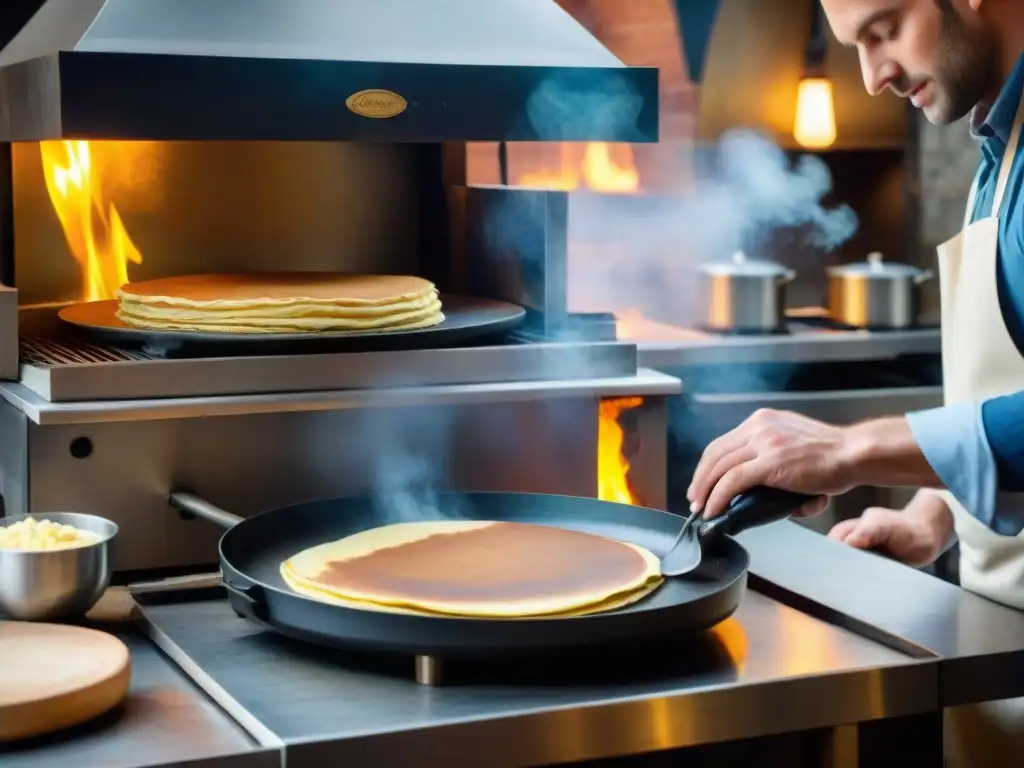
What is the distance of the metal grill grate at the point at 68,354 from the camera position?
5.80 ft

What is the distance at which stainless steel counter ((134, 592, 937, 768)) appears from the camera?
122 centimetres

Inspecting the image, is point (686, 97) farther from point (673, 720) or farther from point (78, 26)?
point (673, 720)

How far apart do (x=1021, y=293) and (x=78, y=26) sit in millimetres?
1168

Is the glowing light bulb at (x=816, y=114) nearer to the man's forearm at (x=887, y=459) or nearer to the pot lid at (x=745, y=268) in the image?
the pot lid at (x=745, y=268)

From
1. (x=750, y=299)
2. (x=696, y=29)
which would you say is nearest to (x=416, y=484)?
(x=750, y=299)

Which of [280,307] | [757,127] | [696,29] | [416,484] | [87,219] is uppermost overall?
[696,29]

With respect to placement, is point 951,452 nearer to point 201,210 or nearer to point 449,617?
point 449,617

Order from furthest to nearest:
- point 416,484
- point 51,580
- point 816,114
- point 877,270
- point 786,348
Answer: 1. point 816,114
2. point 877,270
3. point 786,348
4. point 416,484
5. point 51,580

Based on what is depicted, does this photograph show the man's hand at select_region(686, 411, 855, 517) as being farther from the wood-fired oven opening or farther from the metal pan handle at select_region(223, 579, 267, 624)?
the wood-fired oven opening

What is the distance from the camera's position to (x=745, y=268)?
12.6 feet

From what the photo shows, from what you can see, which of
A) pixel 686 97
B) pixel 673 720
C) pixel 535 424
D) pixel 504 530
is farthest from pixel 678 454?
pixel 673 720

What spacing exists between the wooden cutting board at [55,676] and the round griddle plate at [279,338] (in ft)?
1.63

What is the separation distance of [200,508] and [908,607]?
0.78 metres

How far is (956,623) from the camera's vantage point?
1530mm
